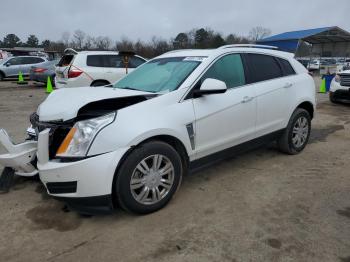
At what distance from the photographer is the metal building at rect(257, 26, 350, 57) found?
60.0 ft

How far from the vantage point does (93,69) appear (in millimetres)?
9742

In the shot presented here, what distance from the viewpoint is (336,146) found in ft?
18.6

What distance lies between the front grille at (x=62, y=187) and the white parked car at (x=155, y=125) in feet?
0.03

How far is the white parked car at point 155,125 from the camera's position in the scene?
2.91 m

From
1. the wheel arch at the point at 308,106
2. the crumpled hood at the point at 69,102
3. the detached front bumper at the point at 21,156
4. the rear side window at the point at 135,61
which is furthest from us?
the rear side window at the point at 135,61

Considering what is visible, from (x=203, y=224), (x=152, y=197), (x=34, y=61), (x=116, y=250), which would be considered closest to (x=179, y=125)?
(x=152, y=197)

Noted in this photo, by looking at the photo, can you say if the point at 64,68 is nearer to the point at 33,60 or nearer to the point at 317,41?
the point at 33,60

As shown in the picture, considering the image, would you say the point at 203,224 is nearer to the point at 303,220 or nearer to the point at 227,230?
the point at 227,230

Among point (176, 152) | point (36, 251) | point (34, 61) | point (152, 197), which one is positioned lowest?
point (36, 251)

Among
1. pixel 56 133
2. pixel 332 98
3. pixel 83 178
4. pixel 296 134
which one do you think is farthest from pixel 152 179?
pixel 332 98

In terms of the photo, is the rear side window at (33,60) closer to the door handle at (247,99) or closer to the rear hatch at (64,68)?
the rear hatch at (64,68)

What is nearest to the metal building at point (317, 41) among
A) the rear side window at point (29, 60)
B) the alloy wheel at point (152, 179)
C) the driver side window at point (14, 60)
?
the rear side window at point (29, 60)

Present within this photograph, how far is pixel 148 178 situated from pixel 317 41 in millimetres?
21078

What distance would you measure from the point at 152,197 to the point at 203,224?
57 cm
